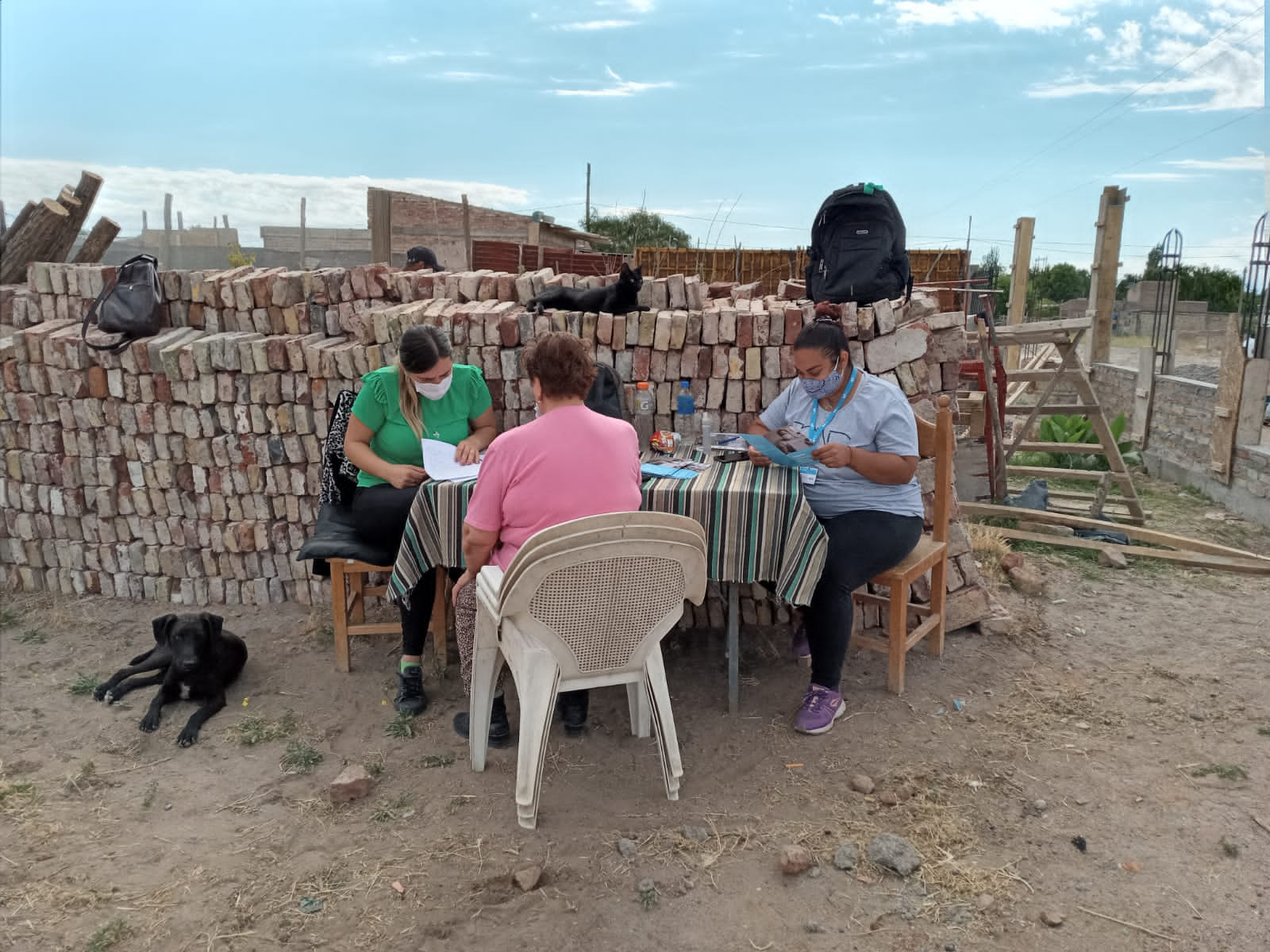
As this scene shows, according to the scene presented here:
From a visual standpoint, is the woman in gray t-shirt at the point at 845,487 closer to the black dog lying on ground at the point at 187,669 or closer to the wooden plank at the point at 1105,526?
the black dog lying on ground at the point at 187,669

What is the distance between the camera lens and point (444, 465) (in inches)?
152

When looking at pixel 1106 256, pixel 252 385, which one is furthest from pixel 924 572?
pixel 1106 256

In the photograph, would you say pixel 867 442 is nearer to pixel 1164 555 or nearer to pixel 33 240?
pixel 1164 555

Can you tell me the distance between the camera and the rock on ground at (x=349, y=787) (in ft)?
10.8

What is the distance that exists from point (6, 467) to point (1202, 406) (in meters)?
9.73

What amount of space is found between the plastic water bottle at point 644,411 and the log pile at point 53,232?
171 inches

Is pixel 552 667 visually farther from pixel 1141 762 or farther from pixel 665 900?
pixel 1141 762

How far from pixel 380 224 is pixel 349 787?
8841 mm

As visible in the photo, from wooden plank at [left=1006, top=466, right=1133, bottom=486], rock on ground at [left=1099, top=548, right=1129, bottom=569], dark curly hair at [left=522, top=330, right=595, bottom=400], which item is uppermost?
dark curly hair at [left=522, top=330, right=595, bottom=400]

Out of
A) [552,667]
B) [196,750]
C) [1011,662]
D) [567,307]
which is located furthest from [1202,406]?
[196,750]

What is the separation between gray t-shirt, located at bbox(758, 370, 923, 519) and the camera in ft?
12.2

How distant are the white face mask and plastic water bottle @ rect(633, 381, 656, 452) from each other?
992 millimetres

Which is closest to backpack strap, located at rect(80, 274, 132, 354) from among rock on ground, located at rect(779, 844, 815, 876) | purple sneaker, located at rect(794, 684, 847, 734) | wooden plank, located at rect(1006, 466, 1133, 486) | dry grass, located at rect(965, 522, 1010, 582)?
purple sneaker, located at rect(794, 684, 847, 734)

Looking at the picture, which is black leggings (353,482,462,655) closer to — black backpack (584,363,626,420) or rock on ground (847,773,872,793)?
black backpack (584,363,626,420)
